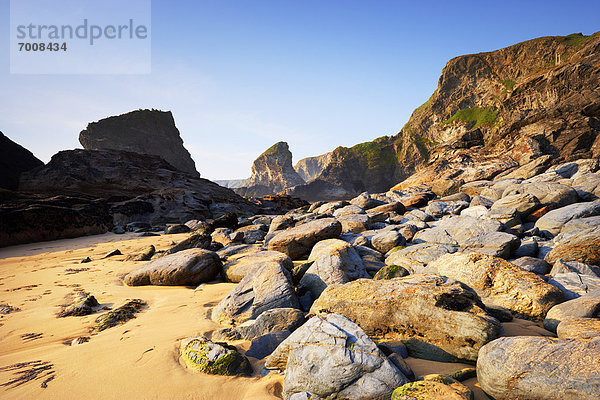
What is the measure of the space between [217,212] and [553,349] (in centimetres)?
2110

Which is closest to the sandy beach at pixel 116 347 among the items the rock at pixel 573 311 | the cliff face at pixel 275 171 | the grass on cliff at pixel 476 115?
the rock at pixel 573 311

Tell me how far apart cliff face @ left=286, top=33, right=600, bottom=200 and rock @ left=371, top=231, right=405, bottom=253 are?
18.9 metres

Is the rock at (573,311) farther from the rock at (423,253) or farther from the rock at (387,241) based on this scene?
the rock at (387,241)

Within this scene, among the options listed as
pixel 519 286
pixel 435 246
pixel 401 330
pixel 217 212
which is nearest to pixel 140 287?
pixel 401 330

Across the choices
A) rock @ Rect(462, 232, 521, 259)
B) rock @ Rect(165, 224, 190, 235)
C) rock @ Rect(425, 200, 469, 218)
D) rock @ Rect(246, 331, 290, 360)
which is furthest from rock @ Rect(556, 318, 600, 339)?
rock @ Rect(165, 224, 190, 235)

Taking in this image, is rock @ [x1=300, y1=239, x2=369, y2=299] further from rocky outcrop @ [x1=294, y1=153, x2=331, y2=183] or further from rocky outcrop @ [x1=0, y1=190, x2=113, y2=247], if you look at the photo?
rocky outcrop @ [x1=294, y1=153, x2=331, y2=183]

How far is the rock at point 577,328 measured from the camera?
99.2 inches

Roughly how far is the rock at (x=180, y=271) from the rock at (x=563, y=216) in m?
8.13

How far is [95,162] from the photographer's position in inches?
1048

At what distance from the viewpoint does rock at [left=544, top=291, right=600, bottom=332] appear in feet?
9.57

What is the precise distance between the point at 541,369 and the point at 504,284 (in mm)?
1973

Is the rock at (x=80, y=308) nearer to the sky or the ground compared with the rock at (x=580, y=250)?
nearer to the ground

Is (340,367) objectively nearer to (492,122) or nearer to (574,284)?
(574,284)

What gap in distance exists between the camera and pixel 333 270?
421 cm
